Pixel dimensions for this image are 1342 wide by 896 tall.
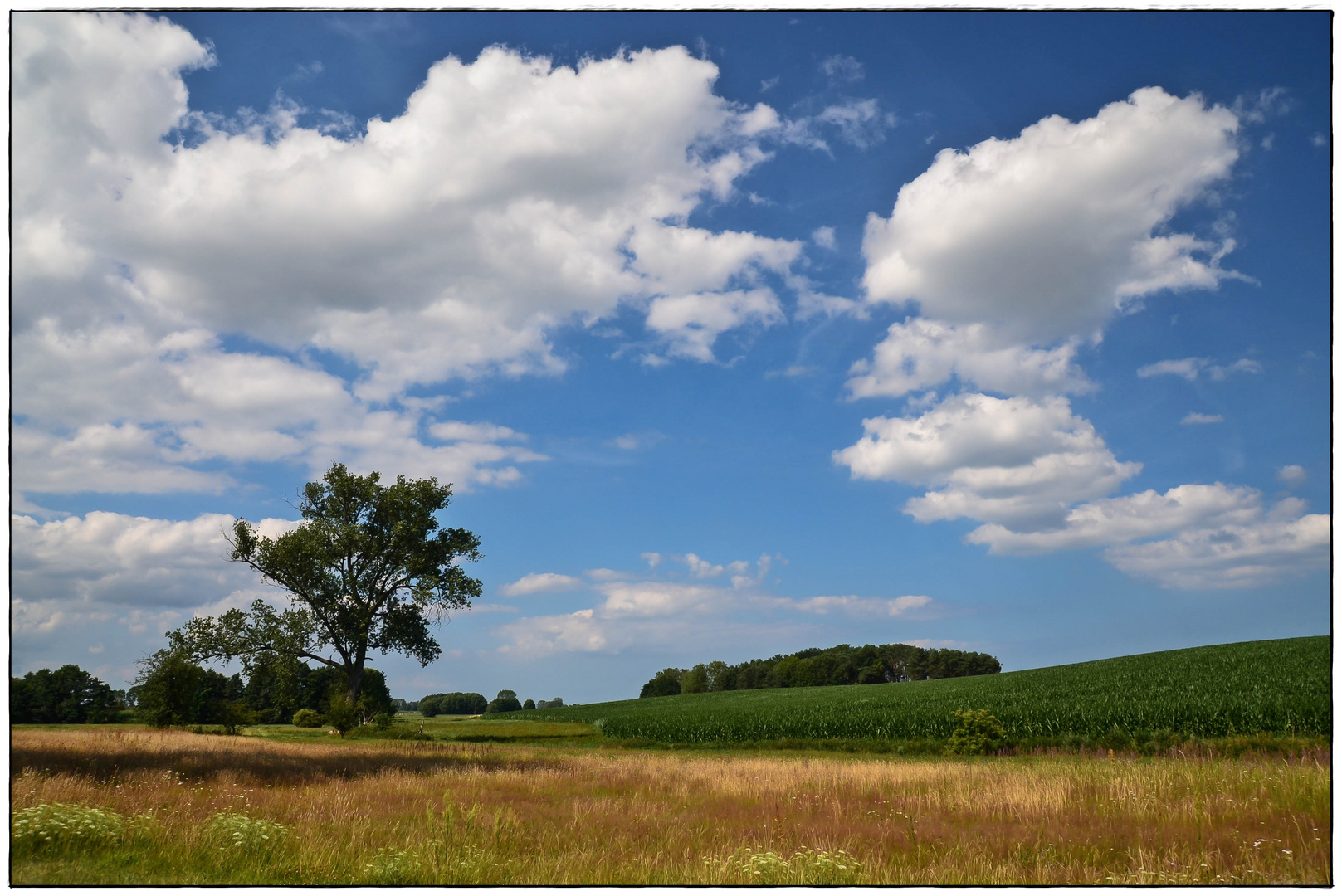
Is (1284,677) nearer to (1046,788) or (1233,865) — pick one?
(1046,788)

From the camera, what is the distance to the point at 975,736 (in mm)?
→ 27125

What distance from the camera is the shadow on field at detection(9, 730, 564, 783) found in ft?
57.6

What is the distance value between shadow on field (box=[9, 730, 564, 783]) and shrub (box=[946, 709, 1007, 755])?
15399 mm

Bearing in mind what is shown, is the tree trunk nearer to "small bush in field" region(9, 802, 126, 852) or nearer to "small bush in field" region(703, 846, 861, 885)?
"small bush in field" region(9, 802, 126, 852)

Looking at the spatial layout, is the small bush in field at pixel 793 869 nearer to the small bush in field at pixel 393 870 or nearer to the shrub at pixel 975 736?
the small bush in field at pixel 393 870

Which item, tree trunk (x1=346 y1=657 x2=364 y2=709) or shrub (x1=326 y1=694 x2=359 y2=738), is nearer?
shrub (x1=326 y1=694 x2=359 y2=738)

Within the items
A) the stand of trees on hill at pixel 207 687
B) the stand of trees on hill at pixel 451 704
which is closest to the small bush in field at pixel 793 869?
the stand of trees on hill at pixel 207 687

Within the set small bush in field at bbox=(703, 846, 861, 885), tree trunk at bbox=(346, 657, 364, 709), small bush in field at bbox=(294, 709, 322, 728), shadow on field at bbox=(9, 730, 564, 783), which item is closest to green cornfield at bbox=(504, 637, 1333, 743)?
shadow on field at bbox=(9, 730, 564, 783)

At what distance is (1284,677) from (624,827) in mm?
39477

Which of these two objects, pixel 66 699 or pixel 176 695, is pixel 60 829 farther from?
pixel 66 699

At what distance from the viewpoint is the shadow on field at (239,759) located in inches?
691

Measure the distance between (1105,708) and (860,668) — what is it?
119 metres

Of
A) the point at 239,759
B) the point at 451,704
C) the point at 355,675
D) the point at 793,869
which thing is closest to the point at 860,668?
the point at 451,704

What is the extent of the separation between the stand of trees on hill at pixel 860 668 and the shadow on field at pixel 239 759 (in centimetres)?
11636
